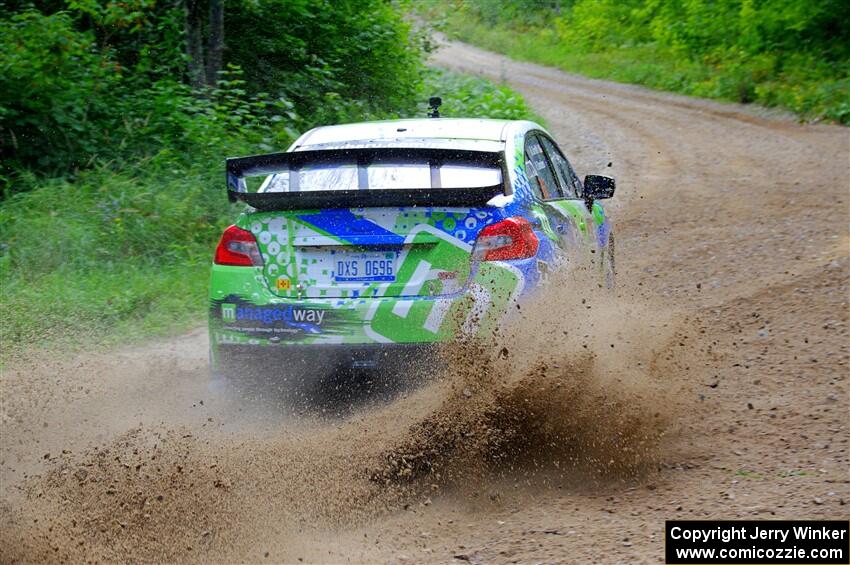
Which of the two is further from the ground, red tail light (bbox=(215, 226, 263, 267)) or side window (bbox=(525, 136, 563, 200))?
side window (bbox=(525, 136, 563, 200))

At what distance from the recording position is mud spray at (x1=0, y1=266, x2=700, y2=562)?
3.96 m

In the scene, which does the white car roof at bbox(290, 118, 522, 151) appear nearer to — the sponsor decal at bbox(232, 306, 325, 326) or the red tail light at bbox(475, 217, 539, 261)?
the red tail light at bbox(475, 217, 539, 261)

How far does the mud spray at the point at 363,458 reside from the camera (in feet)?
13.0

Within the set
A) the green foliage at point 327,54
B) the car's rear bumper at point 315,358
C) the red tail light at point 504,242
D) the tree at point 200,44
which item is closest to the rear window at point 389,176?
the red tail light at point 504,242

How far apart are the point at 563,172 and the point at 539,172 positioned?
36.2 inches


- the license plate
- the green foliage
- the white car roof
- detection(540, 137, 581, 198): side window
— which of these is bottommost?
the license plate

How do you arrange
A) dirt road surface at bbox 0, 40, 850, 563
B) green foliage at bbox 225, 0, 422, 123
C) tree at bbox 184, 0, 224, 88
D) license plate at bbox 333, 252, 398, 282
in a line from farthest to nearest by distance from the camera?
green foliage at bbox 225, 0, 422, 123 < tree at bbox 184, 0, 224, 88 < license plate at bbox 333, 252, 398, 282 < dirt road surface at bbox 0, 40, 850, 563

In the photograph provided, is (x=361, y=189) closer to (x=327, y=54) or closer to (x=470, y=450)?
(x=470, y=450)

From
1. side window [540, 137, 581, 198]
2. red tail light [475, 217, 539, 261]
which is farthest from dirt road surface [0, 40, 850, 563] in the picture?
side window [540, 137, 581, 198]

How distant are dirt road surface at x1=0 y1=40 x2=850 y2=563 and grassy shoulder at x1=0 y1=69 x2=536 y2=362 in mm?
506

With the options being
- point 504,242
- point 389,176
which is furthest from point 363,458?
point 389,176

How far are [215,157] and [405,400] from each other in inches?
276

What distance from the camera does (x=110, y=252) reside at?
912cm

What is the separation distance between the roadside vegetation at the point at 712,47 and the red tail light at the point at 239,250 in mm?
13745
